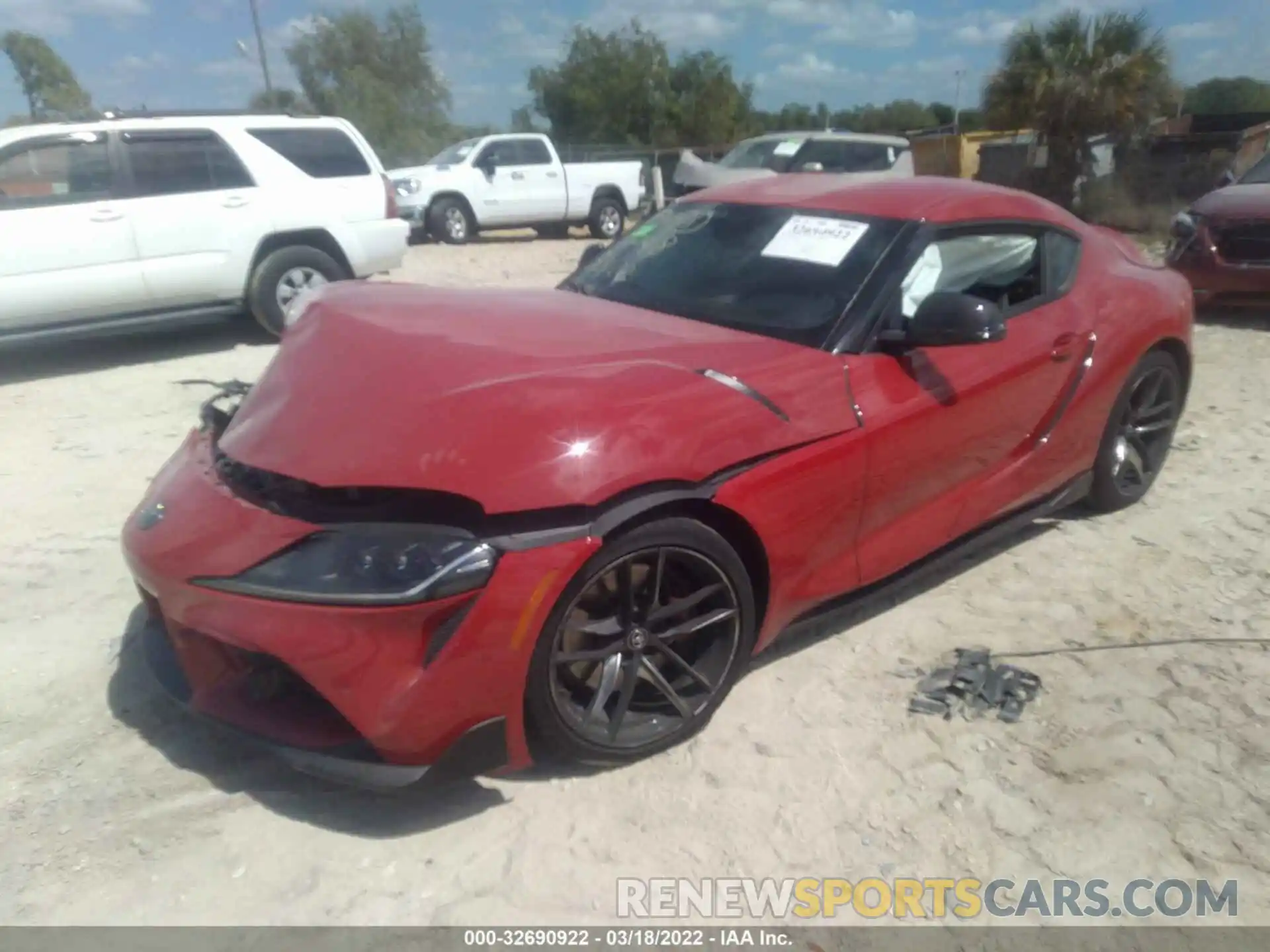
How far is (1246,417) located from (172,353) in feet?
25.2

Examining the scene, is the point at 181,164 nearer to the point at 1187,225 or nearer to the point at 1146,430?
the point at 1146,430

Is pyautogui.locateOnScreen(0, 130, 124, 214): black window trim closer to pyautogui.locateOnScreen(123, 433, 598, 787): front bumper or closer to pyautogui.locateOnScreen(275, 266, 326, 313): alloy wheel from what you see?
pyautogui.locateOnScreen(275, 266, 326, 313): alloy wheel

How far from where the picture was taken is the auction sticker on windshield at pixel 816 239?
3.53 metres

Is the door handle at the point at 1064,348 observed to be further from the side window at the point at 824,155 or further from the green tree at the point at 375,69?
the green tree at the point at 375,69

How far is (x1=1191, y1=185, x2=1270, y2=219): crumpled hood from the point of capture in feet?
27.1

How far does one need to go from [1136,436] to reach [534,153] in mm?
14213

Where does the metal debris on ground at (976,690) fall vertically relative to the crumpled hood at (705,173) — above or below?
below

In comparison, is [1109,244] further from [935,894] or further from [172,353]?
[172,353]

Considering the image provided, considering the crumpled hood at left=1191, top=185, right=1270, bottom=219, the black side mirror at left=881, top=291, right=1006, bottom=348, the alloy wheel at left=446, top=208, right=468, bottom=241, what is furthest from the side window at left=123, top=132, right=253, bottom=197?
the alloy wheel at left=446, top=208, right=468, bottom=241

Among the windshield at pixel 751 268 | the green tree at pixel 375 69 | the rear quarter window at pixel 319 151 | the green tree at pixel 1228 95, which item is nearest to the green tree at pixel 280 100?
the green tree at pixel 375 69

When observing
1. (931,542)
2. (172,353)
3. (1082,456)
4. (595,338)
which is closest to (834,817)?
(931,542)

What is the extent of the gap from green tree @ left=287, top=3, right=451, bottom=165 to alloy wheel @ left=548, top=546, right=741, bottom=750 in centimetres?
3804

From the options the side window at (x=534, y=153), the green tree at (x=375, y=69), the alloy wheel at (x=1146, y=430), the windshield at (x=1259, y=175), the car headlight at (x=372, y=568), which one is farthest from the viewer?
the green tree at (x=375, y=69)

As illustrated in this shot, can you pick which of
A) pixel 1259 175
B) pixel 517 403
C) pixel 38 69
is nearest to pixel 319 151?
pixel 517 403
